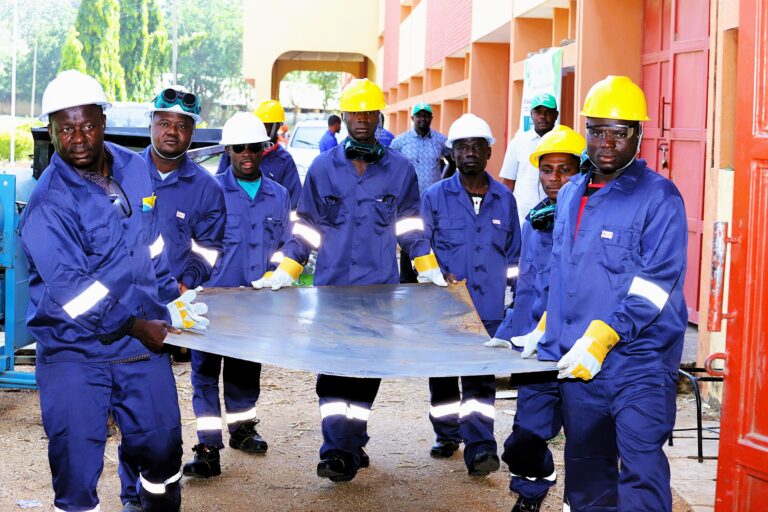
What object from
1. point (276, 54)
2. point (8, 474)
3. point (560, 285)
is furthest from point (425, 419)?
point (276, 54)

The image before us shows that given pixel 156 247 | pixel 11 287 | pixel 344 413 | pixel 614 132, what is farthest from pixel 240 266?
pixel 614 132

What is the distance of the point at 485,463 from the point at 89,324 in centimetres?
300

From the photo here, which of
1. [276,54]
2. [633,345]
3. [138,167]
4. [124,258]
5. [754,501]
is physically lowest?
[754,501]

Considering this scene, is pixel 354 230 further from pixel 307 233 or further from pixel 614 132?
pixel 614 132

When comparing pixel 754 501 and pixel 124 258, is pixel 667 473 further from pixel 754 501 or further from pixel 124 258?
pixel 124 258

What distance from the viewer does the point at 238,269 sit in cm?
Answer: 721

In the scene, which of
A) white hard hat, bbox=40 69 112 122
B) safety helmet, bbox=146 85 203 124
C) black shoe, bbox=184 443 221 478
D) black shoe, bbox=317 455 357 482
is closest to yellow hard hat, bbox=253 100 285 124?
safety helmet, bbox=146 85 203 124

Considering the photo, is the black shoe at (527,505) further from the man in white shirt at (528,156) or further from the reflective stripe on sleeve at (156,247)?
the man in white shirt at (528,156)

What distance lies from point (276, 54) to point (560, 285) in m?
31.6

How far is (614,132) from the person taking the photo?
468 cm

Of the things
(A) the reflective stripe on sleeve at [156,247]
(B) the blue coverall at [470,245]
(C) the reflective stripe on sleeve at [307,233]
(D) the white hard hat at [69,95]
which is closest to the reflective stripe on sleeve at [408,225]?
(B) the blue coverall at [470,245]

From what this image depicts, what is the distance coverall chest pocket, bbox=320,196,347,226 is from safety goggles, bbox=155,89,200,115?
0.98 metres

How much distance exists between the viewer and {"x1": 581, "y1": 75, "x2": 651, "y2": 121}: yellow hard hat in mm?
4641

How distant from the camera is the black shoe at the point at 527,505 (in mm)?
5757
